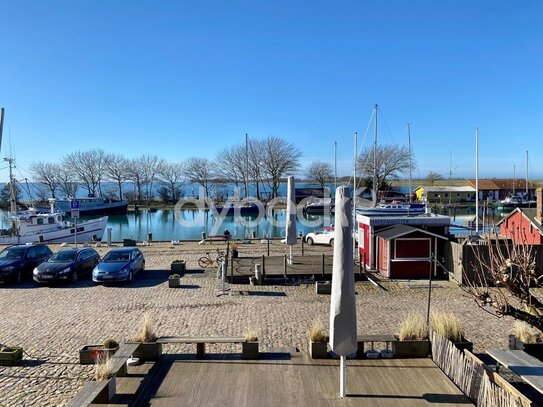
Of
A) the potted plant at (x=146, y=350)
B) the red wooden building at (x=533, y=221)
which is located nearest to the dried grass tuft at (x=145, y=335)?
the potted plant at (x=146, y=350)

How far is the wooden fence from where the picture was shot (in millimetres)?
5480

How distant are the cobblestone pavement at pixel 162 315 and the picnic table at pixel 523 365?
2.72 meters

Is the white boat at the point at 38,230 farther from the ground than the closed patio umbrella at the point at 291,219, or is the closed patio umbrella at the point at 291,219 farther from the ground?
the closed patio umbrella at the point at 291,219

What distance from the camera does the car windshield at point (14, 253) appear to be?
61.9 feet

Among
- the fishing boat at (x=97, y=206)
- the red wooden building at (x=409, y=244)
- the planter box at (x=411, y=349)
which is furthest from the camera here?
the fishing boat at (x=97, y=206)

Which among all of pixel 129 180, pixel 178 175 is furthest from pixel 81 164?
pixel 178 175

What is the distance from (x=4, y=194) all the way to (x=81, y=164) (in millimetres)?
15692

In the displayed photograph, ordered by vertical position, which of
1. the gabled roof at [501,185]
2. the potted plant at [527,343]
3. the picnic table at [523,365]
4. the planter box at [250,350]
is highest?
the gabled roof at [501,185]

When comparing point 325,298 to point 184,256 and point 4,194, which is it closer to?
point 184,256

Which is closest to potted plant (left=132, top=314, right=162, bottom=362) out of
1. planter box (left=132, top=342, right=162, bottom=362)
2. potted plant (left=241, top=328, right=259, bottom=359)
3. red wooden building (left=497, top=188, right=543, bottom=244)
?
planter box (left=132, top=342, right=162, bottom=362)

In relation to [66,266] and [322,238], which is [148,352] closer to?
[66,266]

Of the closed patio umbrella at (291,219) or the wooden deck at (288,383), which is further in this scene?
the closed patio umbrella at (291,219)

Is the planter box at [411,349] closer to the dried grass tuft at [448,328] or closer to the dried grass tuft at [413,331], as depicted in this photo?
the dried grass tuft at [413,331]

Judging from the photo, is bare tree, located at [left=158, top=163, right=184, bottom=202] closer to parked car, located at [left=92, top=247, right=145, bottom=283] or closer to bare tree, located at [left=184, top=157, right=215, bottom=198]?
bare tree, located at [left=184, top=157, right=215, bottom=198]
